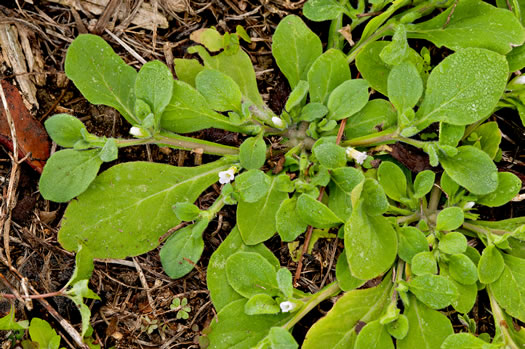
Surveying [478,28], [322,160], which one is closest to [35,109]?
[322,160]

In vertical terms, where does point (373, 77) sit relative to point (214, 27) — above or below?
below

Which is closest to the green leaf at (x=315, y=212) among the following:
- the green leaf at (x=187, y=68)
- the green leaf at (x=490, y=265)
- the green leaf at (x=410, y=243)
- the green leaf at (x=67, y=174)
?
the green leaf at (x=410, y=243)

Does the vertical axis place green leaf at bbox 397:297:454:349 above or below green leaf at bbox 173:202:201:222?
below

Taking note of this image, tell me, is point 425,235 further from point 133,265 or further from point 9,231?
point 9,231

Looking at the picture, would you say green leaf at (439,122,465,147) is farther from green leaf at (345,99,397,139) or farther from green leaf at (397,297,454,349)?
green leaf at (397,297,454,349)

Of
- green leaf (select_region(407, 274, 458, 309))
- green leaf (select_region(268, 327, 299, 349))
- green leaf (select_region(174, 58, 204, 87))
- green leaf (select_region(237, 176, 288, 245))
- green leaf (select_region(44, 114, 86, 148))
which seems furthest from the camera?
green leaf (select_region(174, 58, 204, 87))

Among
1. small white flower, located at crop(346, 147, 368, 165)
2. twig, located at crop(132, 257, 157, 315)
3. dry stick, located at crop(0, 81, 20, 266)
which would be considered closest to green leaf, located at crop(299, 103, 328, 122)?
small white flower, located at crop(346, 147, 368, 165)
